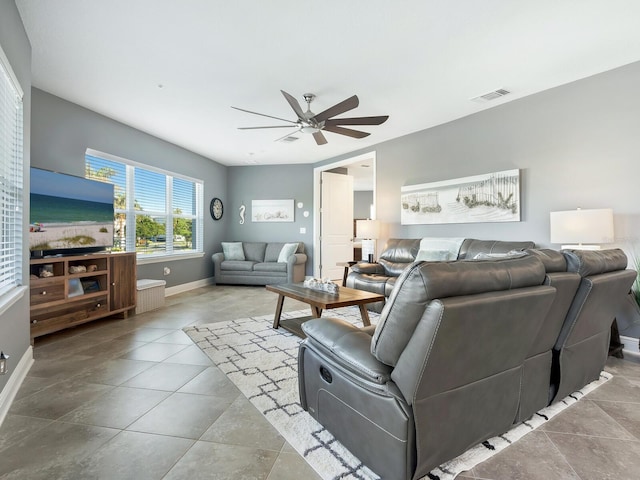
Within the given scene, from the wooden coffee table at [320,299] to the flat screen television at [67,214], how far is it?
2105 mm

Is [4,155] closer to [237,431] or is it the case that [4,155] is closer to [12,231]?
[12,231]

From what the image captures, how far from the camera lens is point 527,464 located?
1.48m

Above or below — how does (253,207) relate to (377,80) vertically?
below

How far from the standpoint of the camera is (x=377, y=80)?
3.33 meters

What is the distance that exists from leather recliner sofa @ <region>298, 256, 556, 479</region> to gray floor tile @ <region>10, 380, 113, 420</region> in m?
1.59

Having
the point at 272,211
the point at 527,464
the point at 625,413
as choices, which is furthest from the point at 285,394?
the point at 272,211

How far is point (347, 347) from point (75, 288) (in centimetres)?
331

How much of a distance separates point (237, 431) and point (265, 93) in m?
3.23

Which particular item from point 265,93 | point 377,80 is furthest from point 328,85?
point 265,93

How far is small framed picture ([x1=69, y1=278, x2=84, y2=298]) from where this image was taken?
338 centimetres

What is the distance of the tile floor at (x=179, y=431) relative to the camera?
4.71ft

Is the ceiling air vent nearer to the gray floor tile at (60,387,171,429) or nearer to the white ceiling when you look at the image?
the white ceiling

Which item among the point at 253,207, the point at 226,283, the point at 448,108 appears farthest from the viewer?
the point at 253,207

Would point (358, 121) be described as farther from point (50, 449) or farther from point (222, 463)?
point (50, 449)
